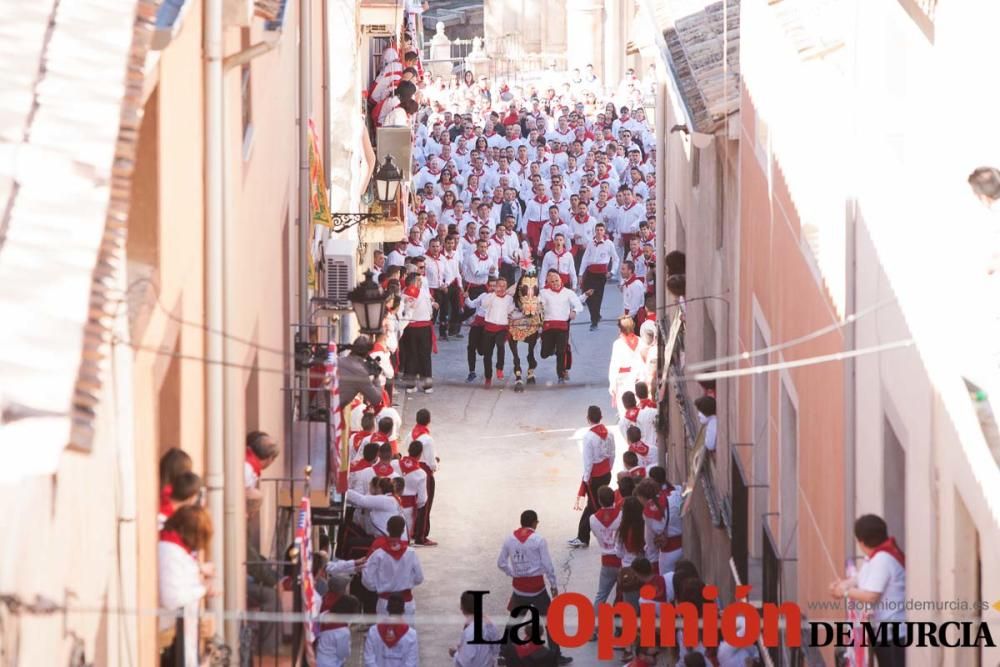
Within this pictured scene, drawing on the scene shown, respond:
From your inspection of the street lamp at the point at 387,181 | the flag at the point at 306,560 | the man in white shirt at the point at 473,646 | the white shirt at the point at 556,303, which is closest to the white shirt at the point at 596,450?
the man in white shirt at the point at 473,646

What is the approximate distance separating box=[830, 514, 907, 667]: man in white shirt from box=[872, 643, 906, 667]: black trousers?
0.09 meters

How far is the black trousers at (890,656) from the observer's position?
10.2 meters

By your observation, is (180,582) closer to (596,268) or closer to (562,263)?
(562,263)

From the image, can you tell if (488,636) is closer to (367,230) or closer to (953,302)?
(953,302)

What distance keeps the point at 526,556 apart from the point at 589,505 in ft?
10.8

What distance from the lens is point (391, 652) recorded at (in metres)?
15.4

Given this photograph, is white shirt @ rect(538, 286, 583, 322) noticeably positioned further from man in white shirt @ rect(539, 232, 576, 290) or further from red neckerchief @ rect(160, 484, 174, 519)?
red neckerchief @ rect(160, 484, 174, 519)

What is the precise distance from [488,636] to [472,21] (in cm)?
6157

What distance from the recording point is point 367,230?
25.0 meters

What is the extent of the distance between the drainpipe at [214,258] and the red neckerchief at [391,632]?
471cm

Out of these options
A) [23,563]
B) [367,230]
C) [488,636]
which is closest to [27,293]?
[23,563]

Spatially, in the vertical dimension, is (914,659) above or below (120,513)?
below

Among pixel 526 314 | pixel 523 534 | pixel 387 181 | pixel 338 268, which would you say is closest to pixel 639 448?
pixel 523 534

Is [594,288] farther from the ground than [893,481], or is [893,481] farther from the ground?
[594,288]
